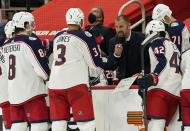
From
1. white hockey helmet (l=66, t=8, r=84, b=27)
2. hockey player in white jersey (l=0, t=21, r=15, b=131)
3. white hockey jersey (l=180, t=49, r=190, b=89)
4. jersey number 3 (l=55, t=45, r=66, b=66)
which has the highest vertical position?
white hockey helmet (l=66, t=8, r=84, b=27)

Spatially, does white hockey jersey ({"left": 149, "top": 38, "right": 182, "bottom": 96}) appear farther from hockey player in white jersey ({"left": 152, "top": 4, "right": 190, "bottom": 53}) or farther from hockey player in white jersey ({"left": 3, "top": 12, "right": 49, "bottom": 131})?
hockey player in white jersey ({"left": 3, "top": 12, "right": 49, "bottom": 131})

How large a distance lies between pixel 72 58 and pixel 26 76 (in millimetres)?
624

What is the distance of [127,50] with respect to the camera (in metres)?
6.29

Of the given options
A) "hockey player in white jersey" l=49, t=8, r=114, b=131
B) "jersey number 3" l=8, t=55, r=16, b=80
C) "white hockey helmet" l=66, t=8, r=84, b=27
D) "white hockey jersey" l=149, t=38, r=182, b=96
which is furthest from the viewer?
"jersey number 3" l=8, t=55, r=16, b=80

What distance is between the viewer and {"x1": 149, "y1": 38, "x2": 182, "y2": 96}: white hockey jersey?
5402 millimetres

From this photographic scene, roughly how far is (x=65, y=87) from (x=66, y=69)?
202mm

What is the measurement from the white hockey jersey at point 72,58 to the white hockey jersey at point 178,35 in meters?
1.25

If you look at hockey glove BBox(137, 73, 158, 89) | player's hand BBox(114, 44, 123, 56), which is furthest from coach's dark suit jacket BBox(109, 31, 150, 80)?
hockey glove BBox(137, 73, 158, 89)

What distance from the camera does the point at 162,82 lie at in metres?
5.46

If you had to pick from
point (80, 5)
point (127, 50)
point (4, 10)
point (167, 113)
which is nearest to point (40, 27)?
point (80, 5)

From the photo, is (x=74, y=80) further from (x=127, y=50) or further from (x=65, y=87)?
(x=127, y=50)

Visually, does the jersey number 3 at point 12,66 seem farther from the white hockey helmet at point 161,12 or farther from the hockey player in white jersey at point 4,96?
the white hockey helmet at point 161,12

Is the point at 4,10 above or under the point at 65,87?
above

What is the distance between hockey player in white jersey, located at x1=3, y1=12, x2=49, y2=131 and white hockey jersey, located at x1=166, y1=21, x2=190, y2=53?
66.9 inches
